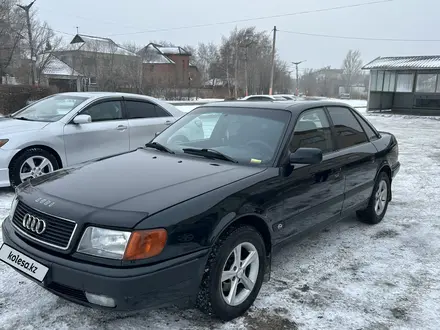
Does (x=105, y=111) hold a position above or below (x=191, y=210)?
above

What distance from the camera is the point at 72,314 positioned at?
2.80 metres

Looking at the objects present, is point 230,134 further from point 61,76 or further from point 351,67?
point 351,67

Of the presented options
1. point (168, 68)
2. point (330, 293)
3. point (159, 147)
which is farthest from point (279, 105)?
point (168, 68)

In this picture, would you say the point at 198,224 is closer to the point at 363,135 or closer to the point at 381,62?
the point at 363,135

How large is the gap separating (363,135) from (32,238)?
367 cm

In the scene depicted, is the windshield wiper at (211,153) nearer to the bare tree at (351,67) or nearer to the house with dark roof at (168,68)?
the house with dark roof at (168,68)

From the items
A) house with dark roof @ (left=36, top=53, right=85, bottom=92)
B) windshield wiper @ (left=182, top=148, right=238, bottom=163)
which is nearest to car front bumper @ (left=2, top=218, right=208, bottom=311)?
windshield wiper @ (left=182, top=148, right=238, bottom=163)

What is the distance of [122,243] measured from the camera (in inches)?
90.2

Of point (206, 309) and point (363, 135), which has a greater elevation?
point (363, 135)

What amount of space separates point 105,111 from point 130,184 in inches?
158

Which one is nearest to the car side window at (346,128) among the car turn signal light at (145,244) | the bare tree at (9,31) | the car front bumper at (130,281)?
the car front bumper at (130,281)

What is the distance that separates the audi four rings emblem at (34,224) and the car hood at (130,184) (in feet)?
0.27

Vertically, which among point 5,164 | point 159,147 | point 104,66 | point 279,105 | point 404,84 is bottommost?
point 5,164

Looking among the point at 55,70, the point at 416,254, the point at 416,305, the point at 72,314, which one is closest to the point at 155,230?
the point at 72,314
